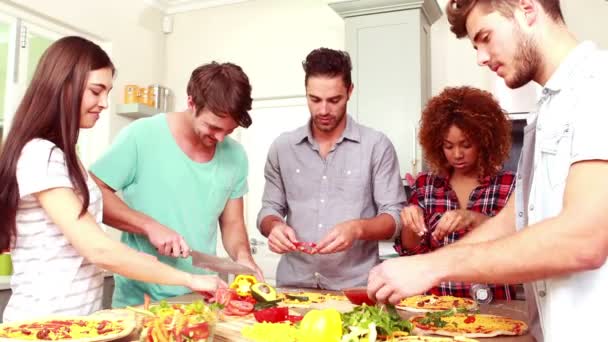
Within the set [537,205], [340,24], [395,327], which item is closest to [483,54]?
[537,205]

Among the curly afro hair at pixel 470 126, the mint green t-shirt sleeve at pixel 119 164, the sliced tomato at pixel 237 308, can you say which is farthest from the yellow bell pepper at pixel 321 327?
the curly afro hair at pixel 470 126

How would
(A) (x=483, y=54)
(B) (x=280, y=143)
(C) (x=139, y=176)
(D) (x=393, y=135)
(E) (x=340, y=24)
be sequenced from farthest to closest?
1. (E) (x=340, y=24)
2. (D) (x=393, y=135)
3. (B) (x=280, y=143)
4. (C) (x=139, y=176)
5. (A) (x=483, y=54)

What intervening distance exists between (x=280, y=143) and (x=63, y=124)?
1.02m

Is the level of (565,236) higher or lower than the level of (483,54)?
lower

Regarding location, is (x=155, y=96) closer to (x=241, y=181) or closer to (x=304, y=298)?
(x=241, y=181)

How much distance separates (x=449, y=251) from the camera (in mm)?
1076

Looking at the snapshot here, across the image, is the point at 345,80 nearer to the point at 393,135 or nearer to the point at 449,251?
the point at 449,251

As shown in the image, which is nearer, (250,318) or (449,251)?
(449,251)

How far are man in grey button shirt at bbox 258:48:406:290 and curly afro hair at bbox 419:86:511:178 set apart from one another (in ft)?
0.82

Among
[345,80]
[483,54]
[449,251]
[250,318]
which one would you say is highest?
[345,80]

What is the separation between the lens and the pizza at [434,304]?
1607mm

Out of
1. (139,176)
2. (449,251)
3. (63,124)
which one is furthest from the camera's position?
(139,176)

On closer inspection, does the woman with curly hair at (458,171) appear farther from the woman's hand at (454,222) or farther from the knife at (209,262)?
the knife at (209,262)

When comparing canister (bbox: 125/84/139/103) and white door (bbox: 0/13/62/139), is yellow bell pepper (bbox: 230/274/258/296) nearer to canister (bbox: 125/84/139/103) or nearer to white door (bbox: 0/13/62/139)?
white door (bbox: 0/13/62/139)
